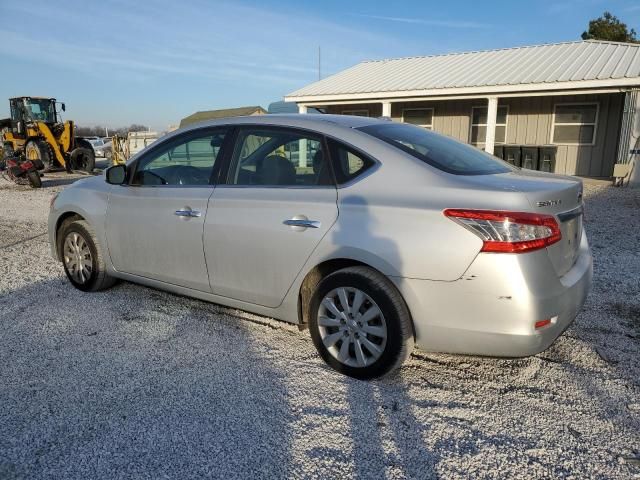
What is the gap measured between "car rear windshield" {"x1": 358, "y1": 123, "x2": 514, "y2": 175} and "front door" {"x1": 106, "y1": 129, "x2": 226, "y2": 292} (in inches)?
49.7

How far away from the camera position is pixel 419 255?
2627 mm

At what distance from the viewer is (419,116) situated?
17.3m

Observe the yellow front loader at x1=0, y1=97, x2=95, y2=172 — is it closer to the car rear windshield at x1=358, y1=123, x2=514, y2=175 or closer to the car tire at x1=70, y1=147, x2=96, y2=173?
the car tire at x1=70, y1=147, x2=96, y2=173

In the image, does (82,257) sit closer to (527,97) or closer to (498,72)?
(498,72)

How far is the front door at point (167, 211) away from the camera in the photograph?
3605 millimetres

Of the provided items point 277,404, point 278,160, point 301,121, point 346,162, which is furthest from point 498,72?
point 277,404

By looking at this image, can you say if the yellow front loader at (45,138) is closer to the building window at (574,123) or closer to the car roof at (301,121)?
the building window at (574,123)

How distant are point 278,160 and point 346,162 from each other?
555mm

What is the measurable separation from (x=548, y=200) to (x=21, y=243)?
277 inches

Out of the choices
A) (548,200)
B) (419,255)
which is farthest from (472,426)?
(548,200)

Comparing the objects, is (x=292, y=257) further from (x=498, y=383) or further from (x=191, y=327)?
(x=498, y=383)

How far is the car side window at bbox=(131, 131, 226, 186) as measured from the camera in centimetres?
367

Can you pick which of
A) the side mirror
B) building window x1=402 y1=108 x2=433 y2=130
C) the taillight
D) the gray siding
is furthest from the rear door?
building window x1=402 y1=108 x2=433 y2=130

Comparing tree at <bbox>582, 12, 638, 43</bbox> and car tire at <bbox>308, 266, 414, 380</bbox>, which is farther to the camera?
tree at <bbox>582, 12, 638, 43</bbox>
